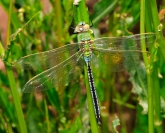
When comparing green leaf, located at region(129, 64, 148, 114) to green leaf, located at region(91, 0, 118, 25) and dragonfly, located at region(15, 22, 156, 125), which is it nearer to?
dragonfly, located at region(15, 22, 156, 125)

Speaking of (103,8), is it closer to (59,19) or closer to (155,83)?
(59,19)

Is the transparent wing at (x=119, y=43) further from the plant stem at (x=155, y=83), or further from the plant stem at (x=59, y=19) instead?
the plant stem at (x=59, y=19)

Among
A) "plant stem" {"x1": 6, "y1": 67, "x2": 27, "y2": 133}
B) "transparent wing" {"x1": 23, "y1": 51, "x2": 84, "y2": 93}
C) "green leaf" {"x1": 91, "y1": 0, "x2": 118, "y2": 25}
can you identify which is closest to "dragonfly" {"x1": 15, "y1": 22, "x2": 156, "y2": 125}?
"transparent wing" {"x1": 23, "y1": 51, "x2": 84, "y2": 93}

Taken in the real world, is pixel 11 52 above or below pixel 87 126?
above

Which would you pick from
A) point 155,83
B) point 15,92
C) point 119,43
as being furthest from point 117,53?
point 15,92

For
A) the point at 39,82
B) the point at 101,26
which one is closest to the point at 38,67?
the point at 39,82

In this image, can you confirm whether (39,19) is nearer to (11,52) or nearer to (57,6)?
(57,6)
